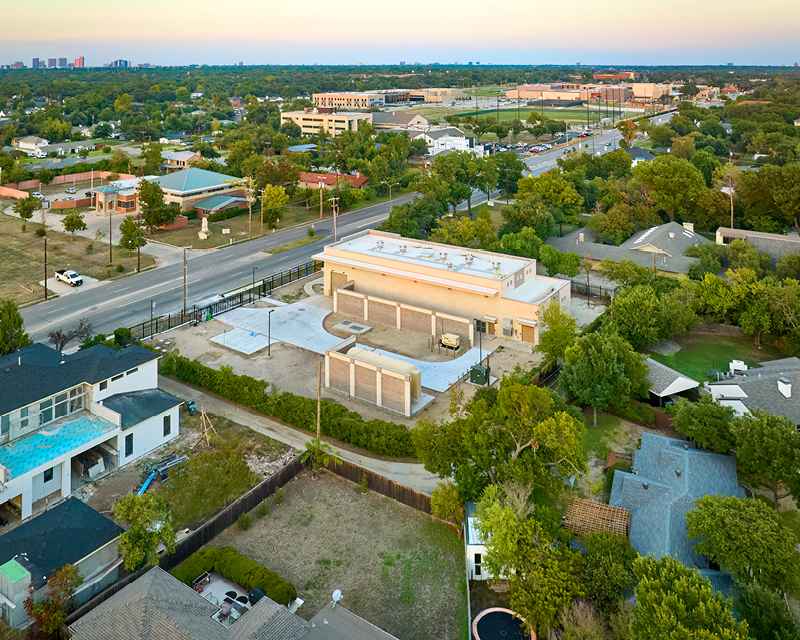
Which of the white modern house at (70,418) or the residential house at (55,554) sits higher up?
the white modern house at (70,418)

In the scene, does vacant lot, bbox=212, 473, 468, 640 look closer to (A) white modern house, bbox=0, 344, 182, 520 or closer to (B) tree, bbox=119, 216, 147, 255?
(A) white modern house, bbox=0, 344, 182, 520

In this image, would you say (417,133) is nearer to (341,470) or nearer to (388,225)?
(388,225)

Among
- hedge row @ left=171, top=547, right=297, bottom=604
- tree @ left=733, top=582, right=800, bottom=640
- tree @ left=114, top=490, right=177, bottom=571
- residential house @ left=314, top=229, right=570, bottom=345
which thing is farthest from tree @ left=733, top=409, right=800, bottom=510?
tree @ left=114, top=490, right=177, bottom=571

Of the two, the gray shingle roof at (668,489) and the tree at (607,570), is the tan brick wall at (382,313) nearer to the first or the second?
the gray shingle roof at (668,489)

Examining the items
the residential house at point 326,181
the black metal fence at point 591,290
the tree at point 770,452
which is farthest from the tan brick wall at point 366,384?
the residential house at point 326,181

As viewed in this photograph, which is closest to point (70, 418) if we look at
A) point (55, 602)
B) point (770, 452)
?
point (55, 602)

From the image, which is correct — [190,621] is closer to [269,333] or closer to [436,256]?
[269,333]

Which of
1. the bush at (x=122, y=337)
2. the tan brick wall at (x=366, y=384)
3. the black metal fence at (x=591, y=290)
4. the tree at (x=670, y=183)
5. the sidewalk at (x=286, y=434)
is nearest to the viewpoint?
the sidewalk at (x=286, y=434)
